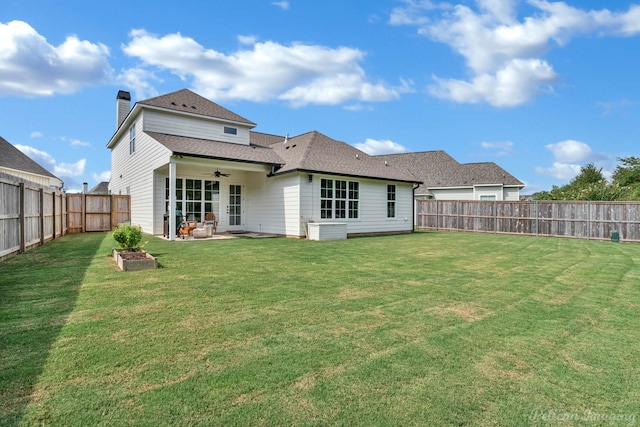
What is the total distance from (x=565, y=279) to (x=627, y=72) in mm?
17081

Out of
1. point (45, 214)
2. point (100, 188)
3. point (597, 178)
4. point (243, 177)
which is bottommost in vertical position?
point (45, 214)

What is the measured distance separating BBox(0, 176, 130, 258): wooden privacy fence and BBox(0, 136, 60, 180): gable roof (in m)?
10.4

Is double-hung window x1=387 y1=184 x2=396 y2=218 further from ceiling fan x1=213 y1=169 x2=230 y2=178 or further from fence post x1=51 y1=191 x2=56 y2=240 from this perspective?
fence post x1=51 y1=191 x2=56 y2=240

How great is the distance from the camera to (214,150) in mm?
13633

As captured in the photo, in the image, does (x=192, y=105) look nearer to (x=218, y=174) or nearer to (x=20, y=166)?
(x=218, y=174)

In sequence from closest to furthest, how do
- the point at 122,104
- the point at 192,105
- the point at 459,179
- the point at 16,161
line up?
the point at 192,105
the point at 122,104
the point at 16,161
the point at 459,179

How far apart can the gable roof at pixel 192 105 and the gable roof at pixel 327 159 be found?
2.58 metres

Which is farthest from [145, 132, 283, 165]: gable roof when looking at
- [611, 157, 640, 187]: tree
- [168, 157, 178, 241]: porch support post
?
[611, 157, 640, 187]: tree

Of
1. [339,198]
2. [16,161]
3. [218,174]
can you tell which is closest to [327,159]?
[339,198]

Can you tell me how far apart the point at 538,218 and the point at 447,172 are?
11779mm

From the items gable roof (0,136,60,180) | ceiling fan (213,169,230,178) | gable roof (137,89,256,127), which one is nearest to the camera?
ceiling fan (213,169,230,178)

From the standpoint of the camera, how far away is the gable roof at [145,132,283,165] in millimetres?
12367

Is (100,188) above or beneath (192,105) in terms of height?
beneath

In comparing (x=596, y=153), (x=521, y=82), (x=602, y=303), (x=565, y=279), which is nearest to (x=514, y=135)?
(x=521, y=82)
